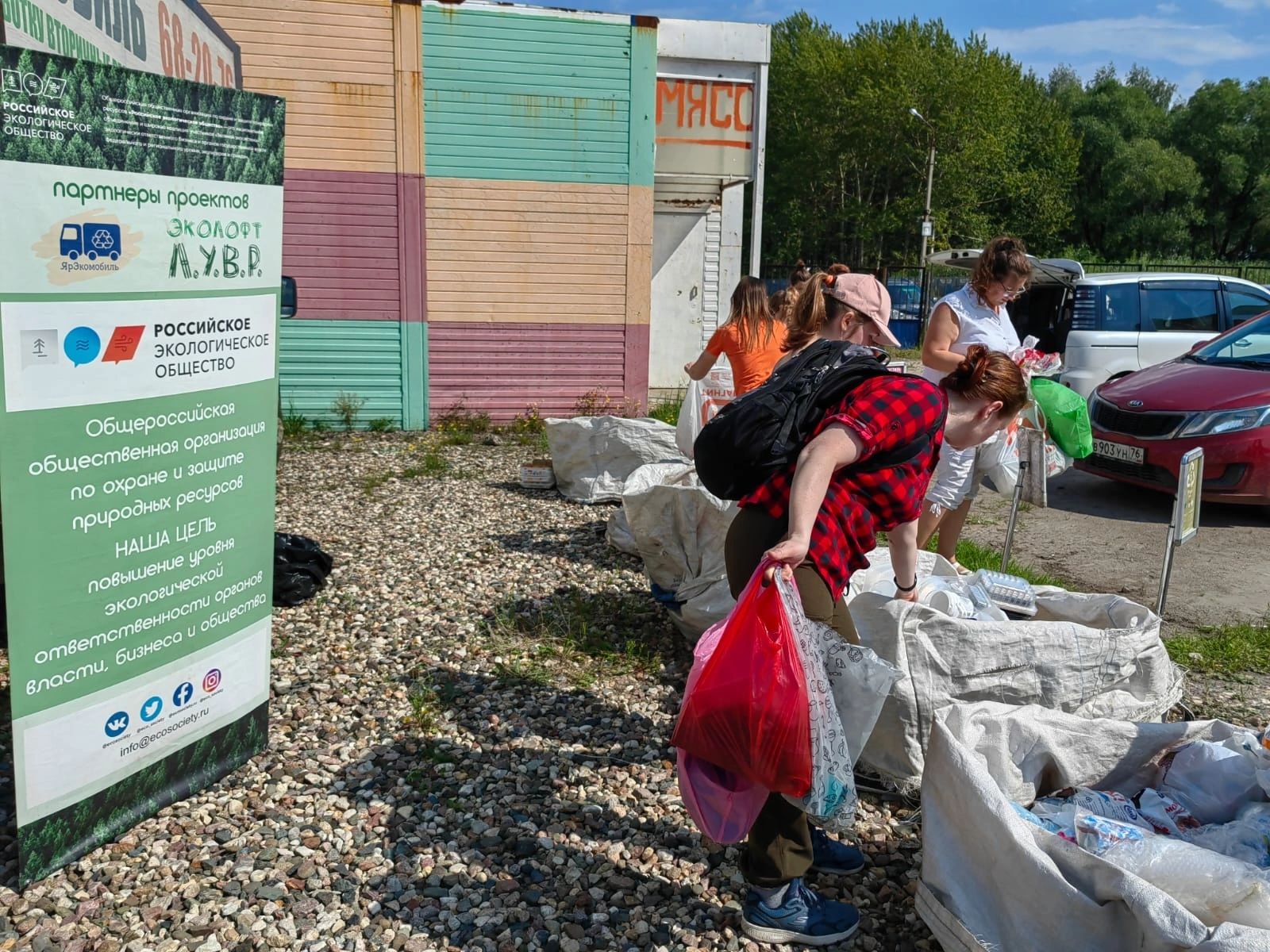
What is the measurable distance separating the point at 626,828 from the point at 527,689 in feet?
3.47

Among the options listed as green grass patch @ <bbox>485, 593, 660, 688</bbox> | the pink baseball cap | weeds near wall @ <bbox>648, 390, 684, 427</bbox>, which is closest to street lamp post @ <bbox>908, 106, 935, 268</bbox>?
weeds near wall @ <bbox>648, 390, 684, 427</bbox>

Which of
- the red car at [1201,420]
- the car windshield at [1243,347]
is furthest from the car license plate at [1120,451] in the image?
the car windshield at [1243,347]

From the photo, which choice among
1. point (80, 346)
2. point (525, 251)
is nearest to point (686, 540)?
point (80, 346)

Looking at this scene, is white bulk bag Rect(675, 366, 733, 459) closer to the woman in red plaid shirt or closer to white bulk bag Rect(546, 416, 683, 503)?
white bulk bag Rect(546, 416, 683, 503)

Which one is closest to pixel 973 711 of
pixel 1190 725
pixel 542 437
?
pixel 1190 725

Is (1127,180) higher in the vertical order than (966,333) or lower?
higher

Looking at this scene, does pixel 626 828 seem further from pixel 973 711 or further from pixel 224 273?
pixel 224 273

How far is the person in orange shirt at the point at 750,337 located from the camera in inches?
224

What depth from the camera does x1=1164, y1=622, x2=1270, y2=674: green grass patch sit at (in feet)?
14.8

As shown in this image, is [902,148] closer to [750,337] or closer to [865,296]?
[750,337]

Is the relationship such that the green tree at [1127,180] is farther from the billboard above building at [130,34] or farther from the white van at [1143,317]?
the billboard above building at [130,34]

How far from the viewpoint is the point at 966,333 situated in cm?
486

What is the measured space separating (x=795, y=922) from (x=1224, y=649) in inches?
127

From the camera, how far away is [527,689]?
4051 mm
